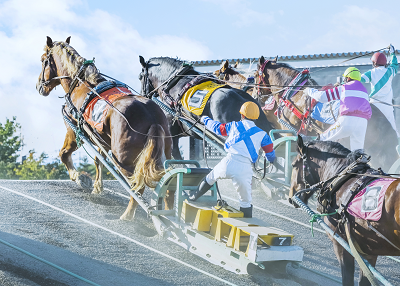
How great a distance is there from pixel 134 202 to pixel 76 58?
253 cm

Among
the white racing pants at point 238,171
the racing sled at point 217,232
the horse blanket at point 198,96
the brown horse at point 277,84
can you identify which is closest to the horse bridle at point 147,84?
the horse blanket at point 198,96

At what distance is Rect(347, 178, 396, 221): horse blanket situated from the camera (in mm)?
3695

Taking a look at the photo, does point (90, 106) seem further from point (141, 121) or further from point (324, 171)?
point (324, 171)

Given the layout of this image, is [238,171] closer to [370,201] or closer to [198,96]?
[370,201]

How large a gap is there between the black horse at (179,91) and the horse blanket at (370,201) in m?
2.64

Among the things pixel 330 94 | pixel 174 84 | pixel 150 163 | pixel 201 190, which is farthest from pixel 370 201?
pixel 174 84

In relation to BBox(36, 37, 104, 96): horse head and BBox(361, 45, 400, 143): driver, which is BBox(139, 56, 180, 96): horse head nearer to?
BBox(36, 37, 104, 96): horse head

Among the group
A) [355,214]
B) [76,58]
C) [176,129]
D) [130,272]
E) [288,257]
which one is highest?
[76,58]

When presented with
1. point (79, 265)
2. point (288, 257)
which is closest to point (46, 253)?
point (79, 265)

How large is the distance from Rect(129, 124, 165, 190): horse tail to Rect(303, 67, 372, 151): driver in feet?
6.83

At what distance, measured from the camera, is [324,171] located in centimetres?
459

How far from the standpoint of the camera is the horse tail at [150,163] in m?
5.48

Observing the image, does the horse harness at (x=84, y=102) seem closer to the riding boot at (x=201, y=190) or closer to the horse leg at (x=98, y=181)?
the horse leg at (x=98, y=181)

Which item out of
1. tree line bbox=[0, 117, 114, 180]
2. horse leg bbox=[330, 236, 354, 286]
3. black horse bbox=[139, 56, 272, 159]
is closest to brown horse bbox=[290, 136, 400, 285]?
horse leg bbox=[330, 236, 354, 286]
